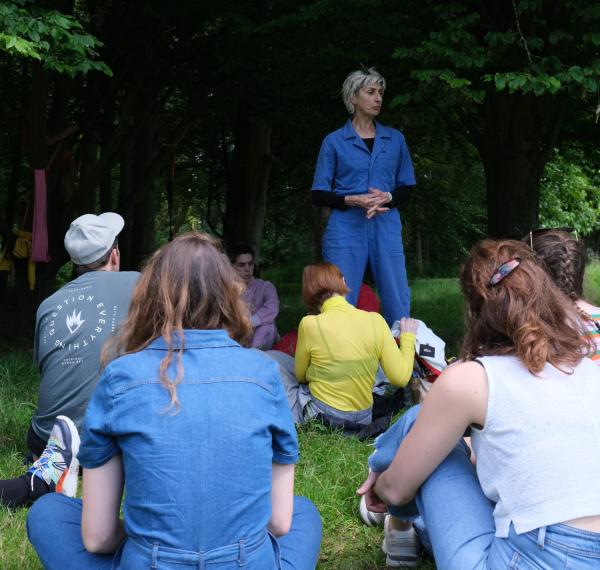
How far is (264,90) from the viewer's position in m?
9.41

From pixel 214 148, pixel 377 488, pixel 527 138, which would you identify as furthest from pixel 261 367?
pixel 214 148

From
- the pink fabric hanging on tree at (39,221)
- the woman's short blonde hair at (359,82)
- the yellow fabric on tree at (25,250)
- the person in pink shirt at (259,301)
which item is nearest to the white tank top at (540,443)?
the woman's short blonde hair at (359,82)

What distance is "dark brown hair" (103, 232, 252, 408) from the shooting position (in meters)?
2.05

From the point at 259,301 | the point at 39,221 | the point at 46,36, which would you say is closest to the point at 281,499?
the point at 46,36

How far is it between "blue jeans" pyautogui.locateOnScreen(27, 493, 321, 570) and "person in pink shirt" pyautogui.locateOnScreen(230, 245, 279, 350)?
13.4ft

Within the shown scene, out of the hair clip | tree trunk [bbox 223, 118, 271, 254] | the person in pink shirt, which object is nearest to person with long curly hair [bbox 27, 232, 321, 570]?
the hair clip

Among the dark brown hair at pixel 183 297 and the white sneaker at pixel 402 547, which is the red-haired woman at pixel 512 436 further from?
the dark brown hair at pixel 183 297

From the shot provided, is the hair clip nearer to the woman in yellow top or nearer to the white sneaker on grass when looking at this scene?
the white sneaker on grass

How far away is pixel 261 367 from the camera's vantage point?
6.72 feet

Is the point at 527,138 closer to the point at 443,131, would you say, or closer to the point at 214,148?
the point at 443,131

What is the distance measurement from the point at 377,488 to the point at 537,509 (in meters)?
0.65

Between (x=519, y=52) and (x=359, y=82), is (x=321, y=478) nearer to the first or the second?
(x=359, y=82)

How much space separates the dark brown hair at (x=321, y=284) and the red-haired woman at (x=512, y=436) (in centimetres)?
223

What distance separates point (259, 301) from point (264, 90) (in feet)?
11.6
